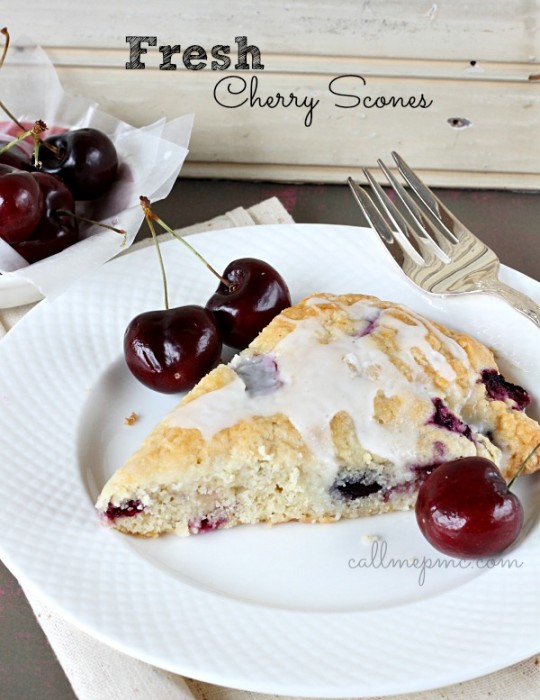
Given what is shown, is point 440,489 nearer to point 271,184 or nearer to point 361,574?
point 361,574

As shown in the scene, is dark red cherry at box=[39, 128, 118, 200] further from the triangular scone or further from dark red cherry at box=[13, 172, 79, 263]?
the triangular scone

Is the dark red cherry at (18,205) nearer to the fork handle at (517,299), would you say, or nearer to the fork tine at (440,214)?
the fork tine at (440,214)

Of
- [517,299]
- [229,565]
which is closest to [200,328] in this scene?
[229,565]

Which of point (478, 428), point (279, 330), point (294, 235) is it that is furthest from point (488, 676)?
point (294, 235)

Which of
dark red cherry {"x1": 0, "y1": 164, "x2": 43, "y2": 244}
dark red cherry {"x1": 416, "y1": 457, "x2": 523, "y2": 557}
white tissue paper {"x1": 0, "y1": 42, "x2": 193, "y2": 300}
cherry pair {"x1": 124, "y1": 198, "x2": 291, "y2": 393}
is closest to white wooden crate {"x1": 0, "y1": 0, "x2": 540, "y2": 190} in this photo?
white tissue paper {"x1": 0, "y1": 42, "x2": 193, "y2": 300}

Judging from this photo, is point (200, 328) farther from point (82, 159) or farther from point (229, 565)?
point (82, 159)

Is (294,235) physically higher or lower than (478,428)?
higher
